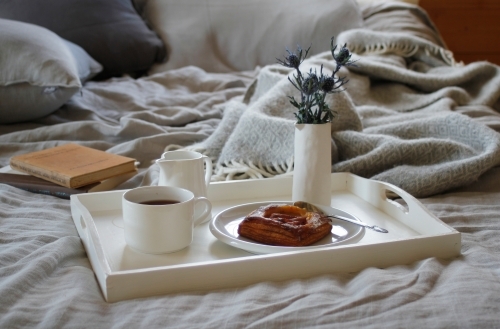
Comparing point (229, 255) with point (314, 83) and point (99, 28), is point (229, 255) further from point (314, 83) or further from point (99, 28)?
point (99, 28)

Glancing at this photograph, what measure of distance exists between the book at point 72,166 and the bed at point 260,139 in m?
0.04

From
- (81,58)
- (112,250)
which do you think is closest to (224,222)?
(112,250)

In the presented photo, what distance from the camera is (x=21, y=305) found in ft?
1.78

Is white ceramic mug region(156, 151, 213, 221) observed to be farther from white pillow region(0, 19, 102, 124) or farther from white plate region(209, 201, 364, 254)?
white pillow region(0, 19, 102, 124)

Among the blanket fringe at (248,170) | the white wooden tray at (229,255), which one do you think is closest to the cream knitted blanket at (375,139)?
the blanket fringe at (248,170)

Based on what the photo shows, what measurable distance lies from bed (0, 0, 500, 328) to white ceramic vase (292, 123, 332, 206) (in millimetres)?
186

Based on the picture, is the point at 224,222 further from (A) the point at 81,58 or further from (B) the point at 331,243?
(A) the point at 81,58

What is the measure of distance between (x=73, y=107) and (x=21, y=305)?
105 cm

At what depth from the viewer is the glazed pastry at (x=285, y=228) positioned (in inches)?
25.8

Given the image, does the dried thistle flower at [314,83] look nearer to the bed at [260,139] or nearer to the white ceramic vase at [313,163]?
the white ceramic vase at [313,163]

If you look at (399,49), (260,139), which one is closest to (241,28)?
(399,49)

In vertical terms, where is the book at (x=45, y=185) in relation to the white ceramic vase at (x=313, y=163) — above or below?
below

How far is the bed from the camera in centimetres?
53

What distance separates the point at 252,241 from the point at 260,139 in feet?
1.49
